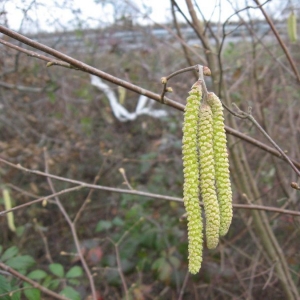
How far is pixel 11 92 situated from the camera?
183 inches

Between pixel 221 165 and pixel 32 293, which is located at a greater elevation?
pixel 221 165

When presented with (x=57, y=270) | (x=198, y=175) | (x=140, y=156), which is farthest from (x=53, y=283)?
(x=140, y=156)

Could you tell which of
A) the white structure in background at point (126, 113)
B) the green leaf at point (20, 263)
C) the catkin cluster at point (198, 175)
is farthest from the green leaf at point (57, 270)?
the white structure in background at point (126, 113)

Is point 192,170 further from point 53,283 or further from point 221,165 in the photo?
point 53,283

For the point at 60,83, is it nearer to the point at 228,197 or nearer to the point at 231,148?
the point at 231,148

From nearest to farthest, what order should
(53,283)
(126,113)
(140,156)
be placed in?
(53,283) → (140,156) → (126,113)

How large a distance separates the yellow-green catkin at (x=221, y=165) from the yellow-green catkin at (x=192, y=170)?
0.06 metres

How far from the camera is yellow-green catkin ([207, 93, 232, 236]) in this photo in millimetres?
1055

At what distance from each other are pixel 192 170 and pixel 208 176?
0.14 ft

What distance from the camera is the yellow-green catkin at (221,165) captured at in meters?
1.05

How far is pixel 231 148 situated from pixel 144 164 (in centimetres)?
152

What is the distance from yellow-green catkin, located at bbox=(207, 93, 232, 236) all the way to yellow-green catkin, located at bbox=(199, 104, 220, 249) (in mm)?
35

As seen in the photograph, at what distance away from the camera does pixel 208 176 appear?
1.03 m

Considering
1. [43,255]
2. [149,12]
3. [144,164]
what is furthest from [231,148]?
[43,255]
